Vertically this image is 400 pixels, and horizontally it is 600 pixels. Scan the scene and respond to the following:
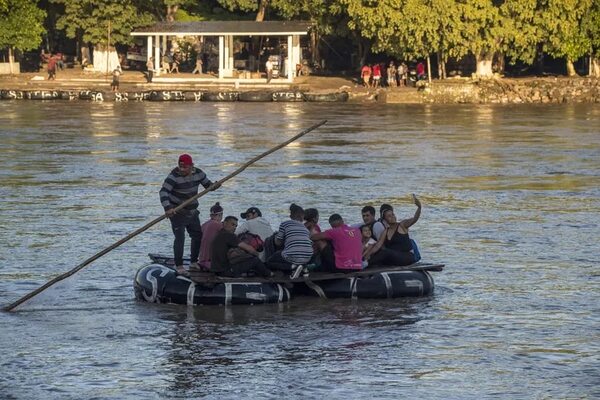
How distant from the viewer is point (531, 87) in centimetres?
6800

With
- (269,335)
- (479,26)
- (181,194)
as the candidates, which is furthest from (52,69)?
(269,335)

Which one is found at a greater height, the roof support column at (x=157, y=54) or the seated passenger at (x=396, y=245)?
the roof support column at (x=157, y=54)

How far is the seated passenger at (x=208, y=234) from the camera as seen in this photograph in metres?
19.1

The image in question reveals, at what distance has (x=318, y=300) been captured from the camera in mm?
19578

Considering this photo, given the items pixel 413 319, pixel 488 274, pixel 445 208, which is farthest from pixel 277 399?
pixel 445 208

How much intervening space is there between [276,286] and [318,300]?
0.82 m

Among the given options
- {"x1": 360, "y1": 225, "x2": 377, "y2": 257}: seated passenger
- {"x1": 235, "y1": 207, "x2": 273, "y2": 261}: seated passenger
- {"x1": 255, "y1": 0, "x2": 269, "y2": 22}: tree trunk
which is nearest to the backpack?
{"x1": 235, "y1": 207, "x2": 273, "y2": 261}: seated passenger

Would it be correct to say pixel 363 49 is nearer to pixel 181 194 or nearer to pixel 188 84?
pixel 188 84

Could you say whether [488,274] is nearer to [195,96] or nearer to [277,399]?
[277,399]

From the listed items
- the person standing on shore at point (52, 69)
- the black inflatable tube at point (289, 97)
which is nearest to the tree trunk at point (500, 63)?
the black inflatable tube at point (289, 97)

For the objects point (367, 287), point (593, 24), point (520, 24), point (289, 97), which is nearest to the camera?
point (367, 287)

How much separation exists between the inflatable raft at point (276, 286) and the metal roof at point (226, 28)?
51690 mm

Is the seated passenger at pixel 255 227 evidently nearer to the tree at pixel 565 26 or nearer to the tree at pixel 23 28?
the tree at pixel 565 26

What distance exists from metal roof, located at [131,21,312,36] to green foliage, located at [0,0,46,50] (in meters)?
5.12
